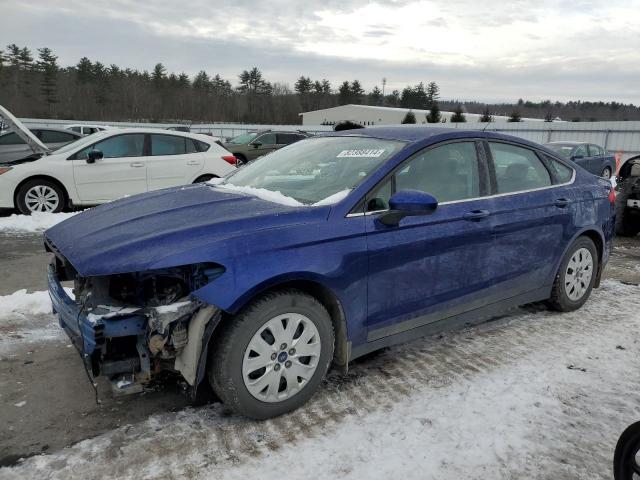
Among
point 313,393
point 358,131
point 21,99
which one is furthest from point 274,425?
point 21,99

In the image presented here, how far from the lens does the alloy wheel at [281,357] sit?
274 centimetres

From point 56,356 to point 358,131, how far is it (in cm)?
283

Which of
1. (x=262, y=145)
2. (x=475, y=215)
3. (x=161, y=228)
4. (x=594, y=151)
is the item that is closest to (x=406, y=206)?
(x=475, y=215)

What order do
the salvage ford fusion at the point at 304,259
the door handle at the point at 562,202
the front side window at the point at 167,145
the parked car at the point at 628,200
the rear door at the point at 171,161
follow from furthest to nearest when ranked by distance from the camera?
the front side window at the point at 167,145 < the rear door at the point at 171,161 < the parked car at the point at 628,200 < the door handle at the point at 562,202 < the salvage ford fusion at the point at 304,259

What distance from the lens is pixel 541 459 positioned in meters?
2.61

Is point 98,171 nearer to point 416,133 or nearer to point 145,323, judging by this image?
point 416,133

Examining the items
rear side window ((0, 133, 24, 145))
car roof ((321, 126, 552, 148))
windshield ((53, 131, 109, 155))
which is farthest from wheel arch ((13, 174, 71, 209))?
car roof ((321, 126, 552, 148))

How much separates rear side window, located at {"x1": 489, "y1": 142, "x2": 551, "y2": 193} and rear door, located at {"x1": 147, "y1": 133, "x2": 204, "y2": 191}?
6532mm

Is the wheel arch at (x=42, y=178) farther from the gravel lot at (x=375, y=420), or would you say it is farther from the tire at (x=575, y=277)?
the tire at (x=575, y=277)

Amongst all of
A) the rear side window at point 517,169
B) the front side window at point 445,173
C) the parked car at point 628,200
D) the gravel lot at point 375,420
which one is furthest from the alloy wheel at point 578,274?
the parked car at point 628,200

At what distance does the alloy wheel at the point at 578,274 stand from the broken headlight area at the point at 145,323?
3.43m

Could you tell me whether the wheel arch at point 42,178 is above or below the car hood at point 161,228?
below

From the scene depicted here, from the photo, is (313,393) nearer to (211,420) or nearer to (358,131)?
(211,420)

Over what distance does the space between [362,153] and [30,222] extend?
6.58 metres
